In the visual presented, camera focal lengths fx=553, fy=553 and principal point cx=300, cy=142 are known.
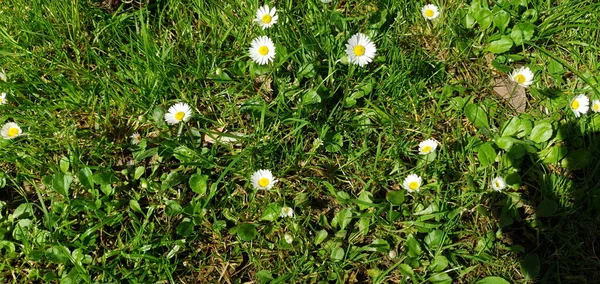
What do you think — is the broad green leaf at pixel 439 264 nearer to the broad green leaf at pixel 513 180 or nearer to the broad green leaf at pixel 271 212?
the broad green leaf at pixel 513 180

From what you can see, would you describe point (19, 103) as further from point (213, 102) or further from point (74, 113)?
point (213, 102)

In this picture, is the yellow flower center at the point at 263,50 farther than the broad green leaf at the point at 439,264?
Yes

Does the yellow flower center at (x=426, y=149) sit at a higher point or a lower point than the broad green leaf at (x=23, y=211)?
higher

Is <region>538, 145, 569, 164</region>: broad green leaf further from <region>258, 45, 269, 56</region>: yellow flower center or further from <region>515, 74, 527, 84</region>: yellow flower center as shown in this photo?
<region>258, 45, 269, 56</region>: yellow flower center

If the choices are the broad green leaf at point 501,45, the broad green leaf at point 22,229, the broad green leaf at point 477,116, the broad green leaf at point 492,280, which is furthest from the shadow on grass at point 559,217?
the broad green leaf at point 22,229

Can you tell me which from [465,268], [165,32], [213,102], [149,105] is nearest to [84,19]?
[165,32]

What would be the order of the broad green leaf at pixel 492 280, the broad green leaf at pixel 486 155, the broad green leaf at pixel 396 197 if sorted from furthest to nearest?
the broad green leaf at pixel 486 155 < the broad green leaf at pixel 396 197 < the broad green leaf at pixel 492 280

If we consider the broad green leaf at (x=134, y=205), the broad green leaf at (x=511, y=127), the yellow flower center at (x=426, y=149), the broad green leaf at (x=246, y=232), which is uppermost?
the broad green leaf at (x=511, y=127)

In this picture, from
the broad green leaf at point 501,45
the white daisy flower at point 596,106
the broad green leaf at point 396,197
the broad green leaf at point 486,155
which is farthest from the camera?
the broad green leaf at point 501,45
